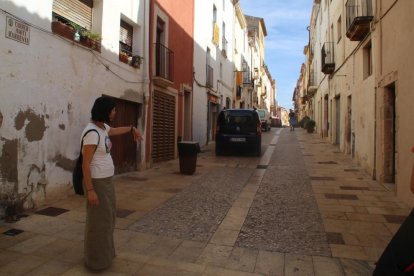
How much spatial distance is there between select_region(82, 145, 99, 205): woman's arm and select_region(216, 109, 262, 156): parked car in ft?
34.0

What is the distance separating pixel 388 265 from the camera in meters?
2.31

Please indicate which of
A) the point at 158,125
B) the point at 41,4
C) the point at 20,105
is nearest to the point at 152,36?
the point at 158,125

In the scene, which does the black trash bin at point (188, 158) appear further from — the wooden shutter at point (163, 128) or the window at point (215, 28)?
the window at point (215, 28)

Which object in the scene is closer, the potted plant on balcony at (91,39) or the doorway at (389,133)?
the potted plant on balcony at (91,39)

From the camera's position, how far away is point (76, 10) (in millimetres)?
7523

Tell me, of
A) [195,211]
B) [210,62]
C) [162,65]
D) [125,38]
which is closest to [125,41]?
[125,38]

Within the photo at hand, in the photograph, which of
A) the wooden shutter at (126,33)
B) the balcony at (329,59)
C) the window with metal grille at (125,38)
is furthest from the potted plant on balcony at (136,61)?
the balcony at (329,59)

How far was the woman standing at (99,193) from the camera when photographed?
3.64 meters

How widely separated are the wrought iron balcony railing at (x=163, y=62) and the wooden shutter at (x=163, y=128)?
62 cm

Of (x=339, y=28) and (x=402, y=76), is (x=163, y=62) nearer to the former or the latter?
(x=402, y=76)

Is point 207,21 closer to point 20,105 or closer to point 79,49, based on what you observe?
point 79,49

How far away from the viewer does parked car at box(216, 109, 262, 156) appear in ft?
45.1

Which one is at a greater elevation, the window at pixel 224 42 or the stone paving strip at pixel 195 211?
the window at pixel 224 42

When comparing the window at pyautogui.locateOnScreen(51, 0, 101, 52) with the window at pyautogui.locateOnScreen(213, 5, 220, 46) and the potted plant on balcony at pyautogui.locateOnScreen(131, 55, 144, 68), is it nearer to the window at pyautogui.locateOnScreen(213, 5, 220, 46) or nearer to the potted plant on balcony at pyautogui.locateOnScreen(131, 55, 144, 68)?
the potted plant on balcony at pyautogui.locateOnScreen(131, 55, 144, 68)
